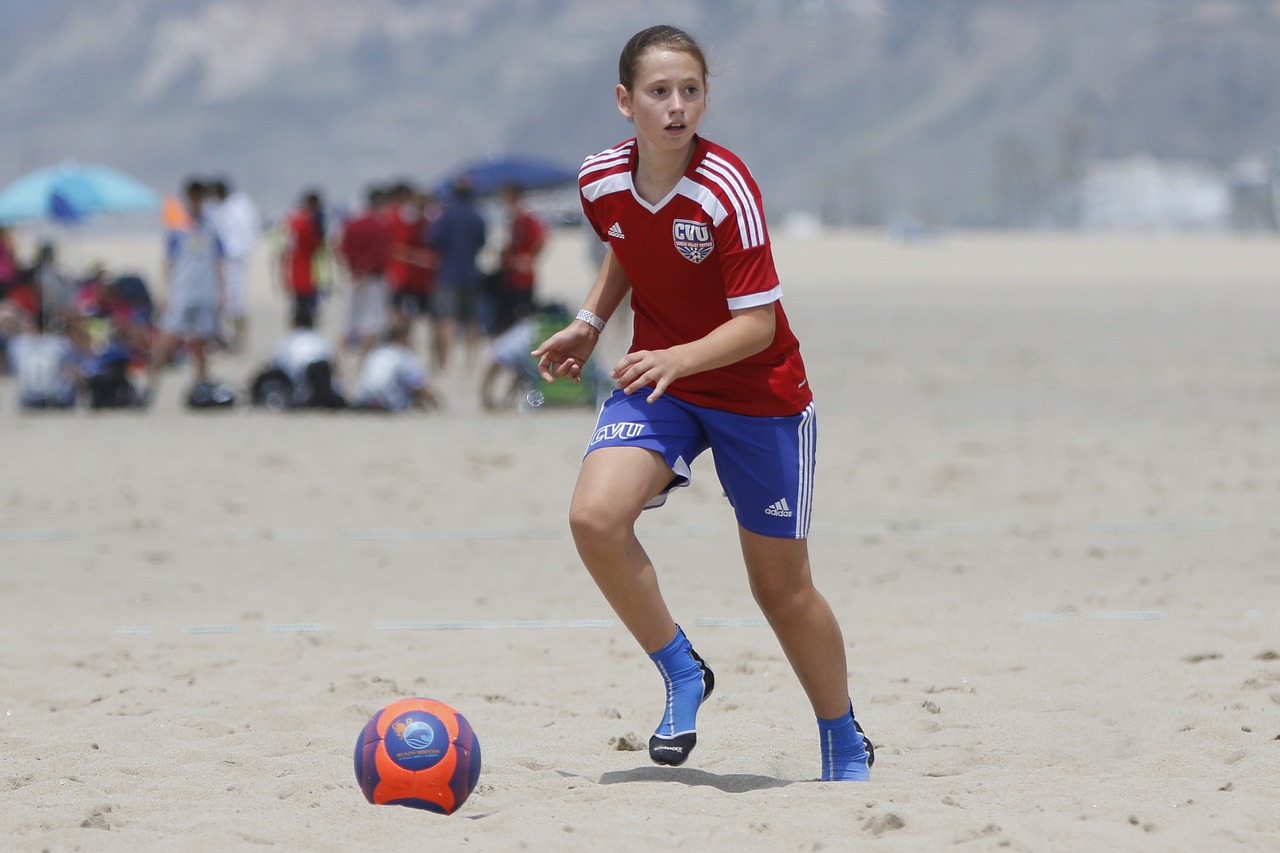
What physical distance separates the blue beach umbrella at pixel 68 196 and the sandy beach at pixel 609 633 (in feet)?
11.1

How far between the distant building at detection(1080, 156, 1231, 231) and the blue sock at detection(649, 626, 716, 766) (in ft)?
583

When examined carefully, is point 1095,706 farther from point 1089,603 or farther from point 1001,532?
point 1001,532

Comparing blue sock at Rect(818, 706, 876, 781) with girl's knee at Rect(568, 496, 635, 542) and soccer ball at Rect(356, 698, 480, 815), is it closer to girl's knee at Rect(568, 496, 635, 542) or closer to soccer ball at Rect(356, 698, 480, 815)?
girl's knee at Rect(568, 496, 635, 542)

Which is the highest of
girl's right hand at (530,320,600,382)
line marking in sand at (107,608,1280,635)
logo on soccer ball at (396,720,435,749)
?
girl's right hand at (530,320,600,382)

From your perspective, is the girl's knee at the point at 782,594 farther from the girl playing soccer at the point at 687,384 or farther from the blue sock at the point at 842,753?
the blue sock at the point at 842,753

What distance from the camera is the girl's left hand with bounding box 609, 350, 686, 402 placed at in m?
3.70

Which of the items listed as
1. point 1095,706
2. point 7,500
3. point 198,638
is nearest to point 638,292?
point 1095,706

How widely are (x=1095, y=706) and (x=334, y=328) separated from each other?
20893 mm

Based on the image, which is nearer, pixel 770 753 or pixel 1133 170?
pixel 770 753

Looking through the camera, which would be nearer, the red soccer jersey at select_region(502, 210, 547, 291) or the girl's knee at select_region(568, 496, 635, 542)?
the girl's knee at select_region(568, 496, 635, 542)

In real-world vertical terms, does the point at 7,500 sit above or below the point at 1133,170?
below

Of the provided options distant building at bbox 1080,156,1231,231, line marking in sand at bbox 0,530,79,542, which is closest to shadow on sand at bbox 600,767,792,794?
line marking in sand at bbox 0,530,79,542

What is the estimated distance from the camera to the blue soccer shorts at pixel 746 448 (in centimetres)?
391

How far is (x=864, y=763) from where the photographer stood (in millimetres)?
4113
